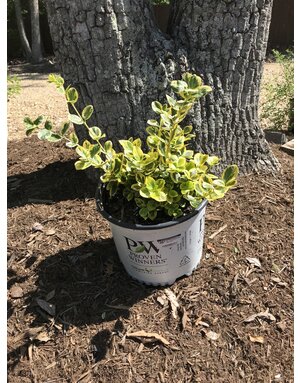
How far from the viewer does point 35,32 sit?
911 cm

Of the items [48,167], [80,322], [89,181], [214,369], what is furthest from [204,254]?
[48,167]

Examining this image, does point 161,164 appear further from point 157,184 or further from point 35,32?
point 35,32

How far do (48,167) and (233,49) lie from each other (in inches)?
63.4

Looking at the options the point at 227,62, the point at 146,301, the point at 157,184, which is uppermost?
A: the point at 227,62

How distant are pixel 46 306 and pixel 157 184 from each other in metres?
0.91

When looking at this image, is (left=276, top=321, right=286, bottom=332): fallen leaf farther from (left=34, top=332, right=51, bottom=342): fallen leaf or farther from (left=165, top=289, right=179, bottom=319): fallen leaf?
(left=34, top=332, right=51, bottom=342): fallen leaf

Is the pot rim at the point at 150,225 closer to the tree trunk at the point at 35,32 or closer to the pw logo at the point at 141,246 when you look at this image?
the pw logo at the point at 141,246

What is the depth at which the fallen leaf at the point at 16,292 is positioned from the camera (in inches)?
79.7

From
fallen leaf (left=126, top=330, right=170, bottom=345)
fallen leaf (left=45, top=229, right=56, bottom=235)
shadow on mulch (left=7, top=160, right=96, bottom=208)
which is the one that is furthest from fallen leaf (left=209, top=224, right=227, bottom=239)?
fallen leaf (left=45, top=229, right=56, bottom=235)

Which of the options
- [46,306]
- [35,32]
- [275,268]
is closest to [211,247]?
[275,268]

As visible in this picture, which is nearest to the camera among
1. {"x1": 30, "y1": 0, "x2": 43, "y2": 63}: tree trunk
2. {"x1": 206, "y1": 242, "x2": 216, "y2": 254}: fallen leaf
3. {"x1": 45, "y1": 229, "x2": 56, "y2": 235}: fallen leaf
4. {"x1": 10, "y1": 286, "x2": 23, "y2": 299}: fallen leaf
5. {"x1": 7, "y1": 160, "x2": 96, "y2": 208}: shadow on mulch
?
{"x1": 10, "y1": 286, "x2": 23, "y2": 299}: fallen leaf

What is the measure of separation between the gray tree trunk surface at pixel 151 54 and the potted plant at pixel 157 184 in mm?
441

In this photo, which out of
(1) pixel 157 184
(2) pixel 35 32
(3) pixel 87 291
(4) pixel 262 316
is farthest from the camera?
(2) pixel 35 32

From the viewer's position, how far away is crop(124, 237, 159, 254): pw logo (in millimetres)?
1752
